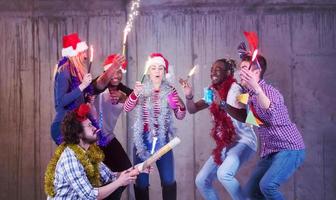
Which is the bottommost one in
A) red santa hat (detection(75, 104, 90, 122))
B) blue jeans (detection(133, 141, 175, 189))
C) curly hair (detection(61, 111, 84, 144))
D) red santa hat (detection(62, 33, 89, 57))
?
blue jeans (detection(133, 141, 175, 189))

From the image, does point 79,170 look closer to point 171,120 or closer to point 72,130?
point 72,130

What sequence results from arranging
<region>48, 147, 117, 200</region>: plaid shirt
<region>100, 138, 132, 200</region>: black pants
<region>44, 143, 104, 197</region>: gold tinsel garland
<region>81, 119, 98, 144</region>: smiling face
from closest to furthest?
<region>48, 147, 117, 200</region>: plaid shirt → <region>44, 143, 104, 197</region>: gold tinsel garland → <region>81, 119, 98, 144</region>: smiling face → <region>100, 138, 132, 200</region>: black pants

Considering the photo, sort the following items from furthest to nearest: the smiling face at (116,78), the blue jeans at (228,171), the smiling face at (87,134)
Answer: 1. the smiling face at (116,78)
2. the blue jeans at (228,171)
3. the smiling face at (87,134)

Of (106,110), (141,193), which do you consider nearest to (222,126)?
(141,193)

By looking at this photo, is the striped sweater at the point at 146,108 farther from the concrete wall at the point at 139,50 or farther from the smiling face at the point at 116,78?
the concrete wall at the point at 139,50

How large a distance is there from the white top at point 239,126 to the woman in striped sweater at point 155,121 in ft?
1.40

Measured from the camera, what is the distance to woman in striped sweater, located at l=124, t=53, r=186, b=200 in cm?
437

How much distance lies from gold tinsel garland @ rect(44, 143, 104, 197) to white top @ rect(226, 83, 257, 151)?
1.29 metres

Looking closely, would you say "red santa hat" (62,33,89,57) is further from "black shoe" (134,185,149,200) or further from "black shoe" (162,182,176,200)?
"black shoe" (162,182,176,200)

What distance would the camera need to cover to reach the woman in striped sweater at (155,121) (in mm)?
4371

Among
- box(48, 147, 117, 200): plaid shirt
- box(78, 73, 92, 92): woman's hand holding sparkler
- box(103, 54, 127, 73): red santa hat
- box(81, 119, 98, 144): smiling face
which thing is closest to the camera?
box(48, 147, 117, 200): plaid shirt

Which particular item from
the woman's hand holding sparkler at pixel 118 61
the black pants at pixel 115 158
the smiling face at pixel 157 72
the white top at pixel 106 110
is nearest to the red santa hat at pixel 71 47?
the woman's hand holding sparkler at pixel 118 61

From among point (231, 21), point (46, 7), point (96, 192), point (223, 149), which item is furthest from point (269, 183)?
point (46, 7)

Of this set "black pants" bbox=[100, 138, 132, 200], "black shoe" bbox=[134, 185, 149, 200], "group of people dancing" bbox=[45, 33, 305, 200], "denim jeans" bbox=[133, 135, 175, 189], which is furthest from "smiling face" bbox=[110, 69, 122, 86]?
"black shoe" bbox=[134, 185, 149, 200]
